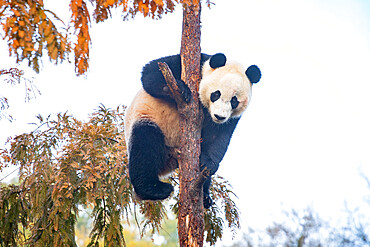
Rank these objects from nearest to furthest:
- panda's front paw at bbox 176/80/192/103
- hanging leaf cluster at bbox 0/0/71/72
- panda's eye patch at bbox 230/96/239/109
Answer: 1. hanging leaf cluster at bbox 0/0/71/72
2. panda's front paw at bbox 176/80/192/103
3. panda's eye patch at bbox 230/96/239/109

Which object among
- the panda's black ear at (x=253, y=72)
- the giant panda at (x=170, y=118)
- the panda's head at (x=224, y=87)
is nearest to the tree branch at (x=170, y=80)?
the giant panda at (x=170, y=118)

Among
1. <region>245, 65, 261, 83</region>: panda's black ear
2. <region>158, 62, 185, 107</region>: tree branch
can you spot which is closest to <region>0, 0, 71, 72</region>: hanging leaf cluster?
<region>158, 62, 185, 107</region>: tree branch

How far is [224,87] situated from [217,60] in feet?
1.14

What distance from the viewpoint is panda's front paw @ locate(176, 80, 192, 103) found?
3.65 m

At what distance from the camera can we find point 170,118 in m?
4.52

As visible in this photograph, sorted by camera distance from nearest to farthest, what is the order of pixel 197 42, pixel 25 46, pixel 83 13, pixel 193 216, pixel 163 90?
pixel 25 46 → pixel 83 13 → pixel 193 216 → pixel 197 42 → pixel 163 90

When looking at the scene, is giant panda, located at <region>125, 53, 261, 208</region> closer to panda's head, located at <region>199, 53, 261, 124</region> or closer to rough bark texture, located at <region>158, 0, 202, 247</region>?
panda's head, located at <region>199, 53, 261, 124</region>

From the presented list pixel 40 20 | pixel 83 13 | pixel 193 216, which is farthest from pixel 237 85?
pixel 40 20

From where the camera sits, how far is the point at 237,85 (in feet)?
13.9

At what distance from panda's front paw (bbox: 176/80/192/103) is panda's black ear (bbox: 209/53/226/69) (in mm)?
716

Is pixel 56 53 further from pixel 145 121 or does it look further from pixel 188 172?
pixel 145 121

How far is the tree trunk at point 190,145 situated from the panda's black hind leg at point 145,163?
2.33ft

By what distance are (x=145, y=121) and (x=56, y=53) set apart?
1.96m

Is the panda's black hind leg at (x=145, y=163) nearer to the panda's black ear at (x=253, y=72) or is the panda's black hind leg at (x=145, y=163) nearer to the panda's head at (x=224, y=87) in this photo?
the panda's head at (x=224, y=87)
